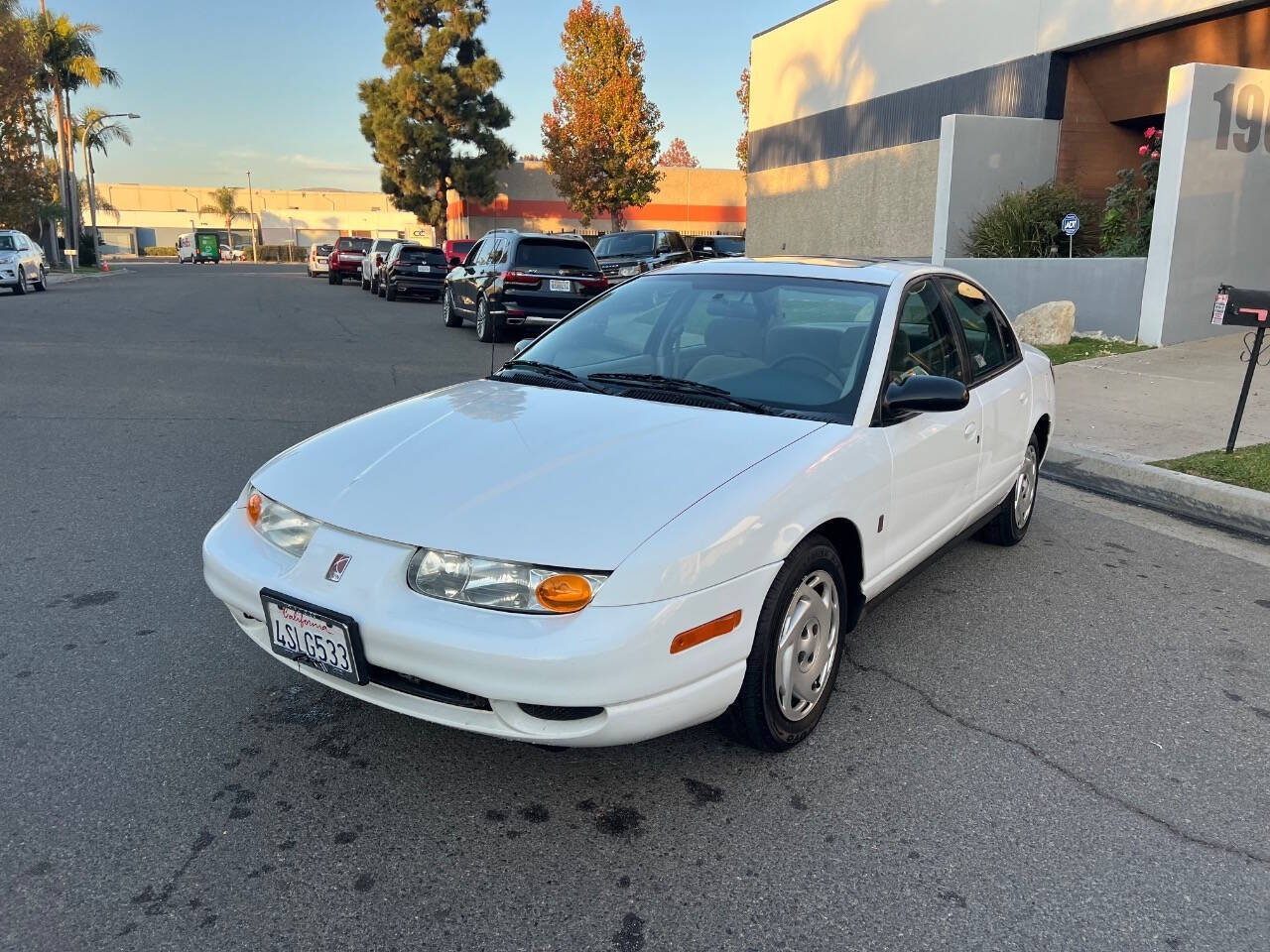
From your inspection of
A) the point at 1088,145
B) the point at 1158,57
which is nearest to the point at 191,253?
the point at 1088,145

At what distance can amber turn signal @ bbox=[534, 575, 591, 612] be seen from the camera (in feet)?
8.48

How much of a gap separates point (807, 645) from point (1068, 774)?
3.08 feet

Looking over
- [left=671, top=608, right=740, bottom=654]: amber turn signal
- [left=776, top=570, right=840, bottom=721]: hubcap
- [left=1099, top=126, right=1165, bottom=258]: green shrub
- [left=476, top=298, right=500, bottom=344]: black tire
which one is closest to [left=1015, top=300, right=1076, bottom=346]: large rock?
[left=1099, top=126, right=1165, bottom=258]: green shrub

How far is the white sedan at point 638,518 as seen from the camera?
2607mm

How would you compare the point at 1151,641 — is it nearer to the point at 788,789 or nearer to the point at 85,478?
the point at 788,789

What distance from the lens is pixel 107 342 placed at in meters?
14.2

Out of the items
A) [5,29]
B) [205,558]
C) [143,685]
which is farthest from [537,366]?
[5,29]

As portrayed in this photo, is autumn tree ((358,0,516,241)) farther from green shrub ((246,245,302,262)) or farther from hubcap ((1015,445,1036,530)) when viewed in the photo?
hubcap ((1015,445,1036,530))

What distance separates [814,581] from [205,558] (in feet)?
6.79

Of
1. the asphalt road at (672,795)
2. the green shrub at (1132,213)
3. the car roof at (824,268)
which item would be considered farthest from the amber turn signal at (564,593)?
the green shrub at (1132,213)

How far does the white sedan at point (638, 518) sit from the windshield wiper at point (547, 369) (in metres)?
0.02

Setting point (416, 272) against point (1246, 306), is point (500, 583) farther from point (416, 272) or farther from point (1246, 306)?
point (416, 272)

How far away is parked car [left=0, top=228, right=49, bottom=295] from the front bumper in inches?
1049

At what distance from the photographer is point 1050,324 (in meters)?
12.9
